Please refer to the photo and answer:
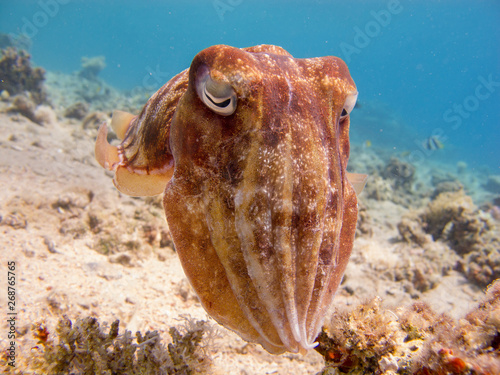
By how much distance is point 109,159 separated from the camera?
200cm

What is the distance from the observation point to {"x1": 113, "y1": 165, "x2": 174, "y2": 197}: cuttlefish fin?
191 centimetres

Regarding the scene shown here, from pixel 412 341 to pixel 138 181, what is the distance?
7.49 feet

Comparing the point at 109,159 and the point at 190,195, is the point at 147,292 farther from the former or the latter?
the point at 190,195

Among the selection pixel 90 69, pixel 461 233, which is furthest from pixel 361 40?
pixel 461 233

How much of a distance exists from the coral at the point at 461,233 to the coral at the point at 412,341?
200 inches

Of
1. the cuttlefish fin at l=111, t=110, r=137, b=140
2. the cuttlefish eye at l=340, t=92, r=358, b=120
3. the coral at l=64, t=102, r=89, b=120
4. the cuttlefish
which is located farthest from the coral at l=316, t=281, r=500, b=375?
the coral at l=64, t=102, r=89, b=120

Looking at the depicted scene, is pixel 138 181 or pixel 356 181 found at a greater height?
pixel 356 181

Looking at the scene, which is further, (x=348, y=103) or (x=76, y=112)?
(x=76, y=112)

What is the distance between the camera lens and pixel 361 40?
11406 cm

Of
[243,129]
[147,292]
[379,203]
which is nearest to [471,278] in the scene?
[379,203]

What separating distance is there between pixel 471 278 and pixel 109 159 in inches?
289

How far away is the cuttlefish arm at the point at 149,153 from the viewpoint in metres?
1.80

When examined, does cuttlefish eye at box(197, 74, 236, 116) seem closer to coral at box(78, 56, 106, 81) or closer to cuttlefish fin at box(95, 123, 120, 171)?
cuttlefish fin at box(95, 123, 120, 171)

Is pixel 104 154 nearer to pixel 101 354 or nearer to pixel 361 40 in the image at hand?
pixel 101 354
